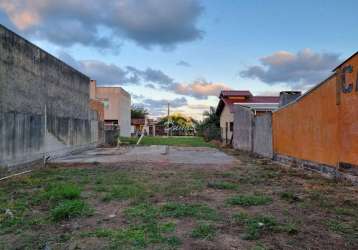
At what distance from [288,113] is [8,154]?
30.9 feet

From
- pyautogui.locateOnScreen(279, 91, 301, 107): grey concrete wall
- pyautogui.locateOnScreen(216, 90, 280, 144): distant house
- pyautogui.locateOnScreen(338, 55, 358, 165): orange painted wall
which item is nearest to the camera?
pyautogui.locateOnScreen(338, 55, 358, 165): orange painted wall

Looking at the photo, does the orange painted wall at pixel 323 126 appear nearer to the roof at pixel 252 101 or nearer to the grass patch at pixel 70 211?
the grass patch at pixel 70 211

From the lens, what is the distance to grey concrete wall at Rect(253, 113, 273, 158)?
14.0m

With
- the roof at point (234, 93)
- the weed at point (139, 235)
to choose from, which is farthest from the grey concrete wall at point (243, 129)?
the weed at point (139, 235)

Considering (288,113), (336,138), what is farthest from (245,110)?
(336,138)

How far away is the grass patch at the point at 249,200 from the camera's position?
219 inches

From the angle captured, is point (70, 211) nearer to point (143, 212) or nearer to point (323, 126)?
point (143, 212)

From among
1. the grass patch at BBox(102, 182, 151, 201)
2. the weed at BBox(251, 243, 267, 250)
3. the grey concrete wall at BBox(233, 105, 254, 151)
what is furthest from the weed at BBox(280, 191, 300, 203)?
the grey concrete wall at BBox(233, 105, 254, 151)

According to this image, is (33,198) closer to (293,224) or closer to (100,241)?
(100,241)

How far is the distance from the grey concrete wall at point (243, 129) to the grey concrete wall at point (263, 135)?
0.89m

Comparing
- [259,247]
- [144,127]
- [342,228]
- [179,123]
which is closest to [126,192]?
[259,247]

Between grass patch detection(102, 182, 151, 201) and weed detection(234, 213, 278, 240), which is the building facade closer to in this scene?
weed detection(234, 213, 278, 240)

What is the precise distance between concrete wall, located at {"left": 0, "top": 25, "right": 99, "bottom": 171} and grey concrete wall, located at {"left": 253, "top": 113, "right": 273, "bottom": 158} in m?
9.15

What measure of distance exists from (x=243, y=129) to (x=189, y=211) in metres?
14.7
